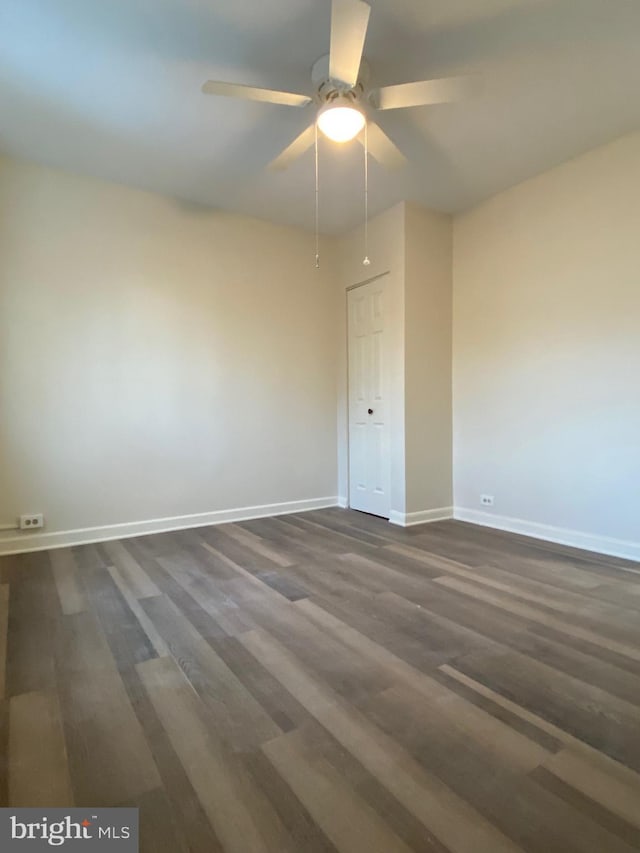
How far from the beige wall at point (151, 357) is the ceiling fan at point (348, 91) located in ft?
5.98

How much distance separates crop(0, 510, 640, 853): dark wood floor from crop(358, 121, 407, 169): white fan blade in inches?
97.9

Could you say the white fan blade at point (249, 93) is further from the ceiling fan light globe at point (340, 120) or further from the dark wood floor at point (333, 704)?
the dark wood floor at point (333, 704)

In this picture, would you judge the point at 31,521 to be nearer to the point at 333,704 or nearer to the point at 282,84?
the point at 333,704

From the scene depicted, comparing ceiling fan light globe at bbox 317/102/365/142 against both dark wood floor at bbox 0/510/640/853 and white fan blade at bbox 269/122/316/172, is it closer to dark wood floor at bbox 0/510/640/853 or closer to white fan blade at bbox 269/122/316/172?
white fan blade at bbox 269/122/316/172

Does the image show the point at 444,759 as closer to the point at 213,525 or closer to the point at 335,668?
the point at 335,668

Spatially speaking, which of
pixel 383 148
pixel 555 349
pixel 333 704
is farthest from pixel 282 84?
pixel 333 704

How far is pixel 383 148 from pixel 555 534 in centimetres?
301

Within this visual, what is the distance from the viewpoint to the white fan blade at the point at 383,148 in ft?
8.24

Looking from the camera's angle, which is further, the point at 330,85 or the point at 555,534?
the point at 555,534

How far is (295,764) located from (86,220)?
3963mm

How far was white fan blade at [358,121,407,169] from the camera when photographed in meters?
2.51

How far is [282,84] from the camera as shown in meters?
2.59

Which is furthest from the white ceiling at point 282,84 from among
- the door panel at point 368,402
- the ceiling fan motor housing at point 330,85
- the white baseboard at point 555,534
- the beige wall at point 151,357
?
the white baseboard at point 555,534

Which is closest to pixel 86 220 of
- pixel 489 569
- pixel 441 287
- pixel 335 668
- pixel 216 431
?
pixel 216 431
